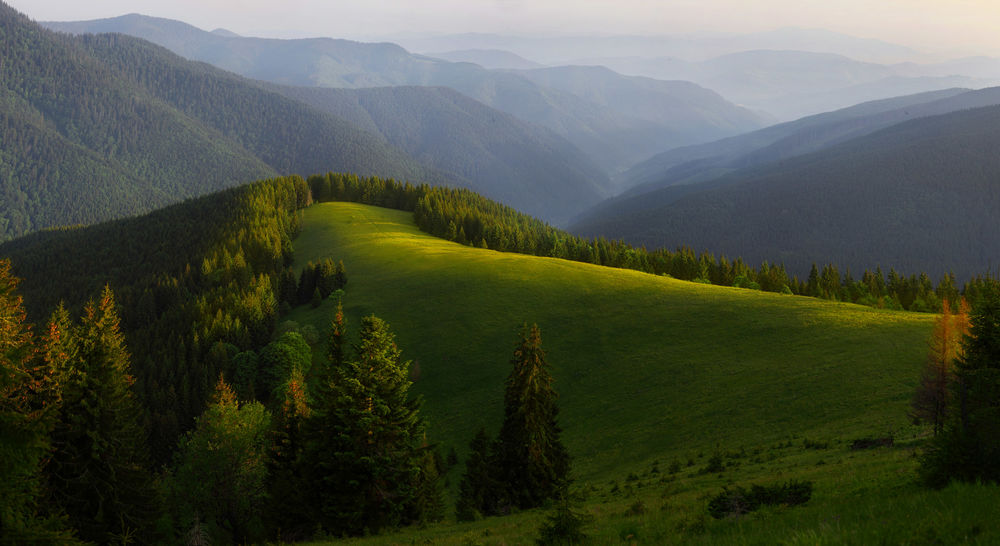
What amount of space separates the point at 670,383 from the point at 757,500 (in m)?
37.7

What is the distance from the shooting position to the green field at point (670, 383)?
19766 mm

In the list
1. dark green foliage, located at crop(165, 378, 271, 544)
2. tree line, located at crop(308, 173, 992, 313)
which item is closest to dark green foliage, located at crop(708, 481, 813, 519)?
dark green foliage, located at crop(165, 378, 271, 544)

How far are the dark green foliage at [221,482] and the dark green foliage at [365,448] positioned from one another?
779 inches

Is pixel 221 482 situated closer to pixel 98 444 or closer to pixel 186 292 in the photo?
pixel 98 444

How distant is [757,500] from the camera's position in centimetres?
1752

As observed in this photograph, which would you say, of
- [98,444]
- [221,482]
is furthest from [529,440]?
[221,482]

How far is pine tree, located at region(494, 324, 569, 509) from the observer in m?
34.5

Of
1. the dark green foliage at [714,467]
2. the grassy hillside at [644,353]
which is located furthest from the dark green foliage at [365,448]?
the dark green foliage at [714,467]

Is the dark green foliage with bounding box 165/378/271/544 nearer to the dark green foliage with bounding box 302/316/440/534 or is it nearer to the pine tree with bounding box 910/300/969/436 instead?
the dark green foliage with bounding box 302/316/440/534

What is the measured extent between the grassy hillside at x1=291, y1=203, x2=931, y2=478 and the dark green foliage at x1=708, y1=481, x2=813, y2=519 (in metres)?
20.9

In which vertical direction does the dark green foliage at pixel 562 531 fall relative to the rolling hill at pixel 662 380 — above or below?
above

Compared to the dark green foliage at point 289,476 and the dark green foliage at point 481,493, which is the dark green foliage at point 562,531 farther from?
the dark green foliage at point 289,476

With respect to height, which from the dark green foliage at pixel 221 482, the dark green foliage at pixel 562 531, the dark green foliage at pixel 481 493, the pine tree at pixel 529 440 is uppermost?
the dark green foliage at pixel 562 531

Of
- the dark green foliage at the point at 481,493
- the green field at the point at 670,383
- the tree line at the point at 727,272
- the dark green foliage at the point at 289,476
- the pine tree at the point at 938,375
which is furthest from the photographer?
the tree line at the point at 727,272
